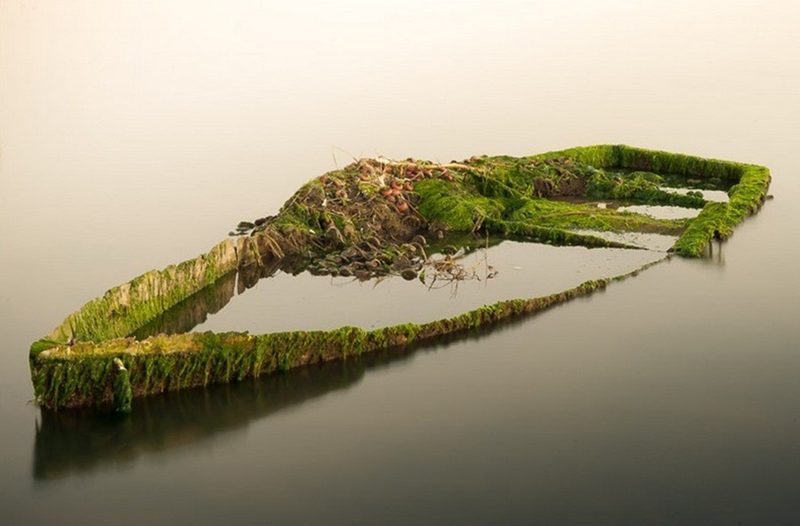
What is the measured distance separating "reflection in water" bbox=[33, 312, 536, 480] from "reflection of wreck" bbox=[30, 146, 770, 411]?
16cm

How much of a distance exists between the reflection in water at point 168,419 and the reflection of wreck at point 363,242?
16 centimetres

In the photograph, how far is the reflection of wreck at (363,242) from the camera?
1578 cm

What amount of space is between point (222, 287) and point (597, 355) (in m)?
4.89

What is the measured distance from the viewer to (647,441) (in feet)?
49.7

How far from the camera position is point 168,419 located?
15547 mm

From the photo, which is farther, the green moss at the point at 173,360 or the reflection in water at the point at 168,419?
the green moss at the point at 173,360

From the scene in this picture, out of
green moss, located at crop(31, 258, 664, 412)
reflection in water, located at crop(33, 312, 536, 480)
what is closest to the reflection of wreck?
green moss, located at crop(31, 258, 664, 412)

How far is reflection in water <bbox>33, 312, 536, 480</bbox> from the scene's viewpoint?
1488 cm

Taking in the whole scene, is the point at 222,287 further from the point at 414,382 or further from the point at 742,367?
the point at 742,367

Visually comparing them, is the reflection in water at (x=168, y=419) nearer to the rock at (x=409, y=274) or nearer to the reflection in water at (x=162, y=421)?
the reflection in water at (x=162, y=421)

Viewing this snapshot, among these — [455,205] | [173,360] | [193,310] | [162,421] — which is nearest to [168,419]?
[162,421]

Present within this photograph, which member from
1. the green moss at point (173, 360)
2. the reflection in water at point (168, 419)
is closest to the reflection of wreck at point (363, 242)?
the green moss at point (173, 360)

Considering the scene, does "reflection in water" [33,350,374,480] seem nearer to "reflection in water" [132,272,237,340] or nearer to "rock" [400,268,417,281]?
"reflection in water" [132,272,237,340]

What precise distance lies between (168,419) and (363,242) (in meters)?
5.98
